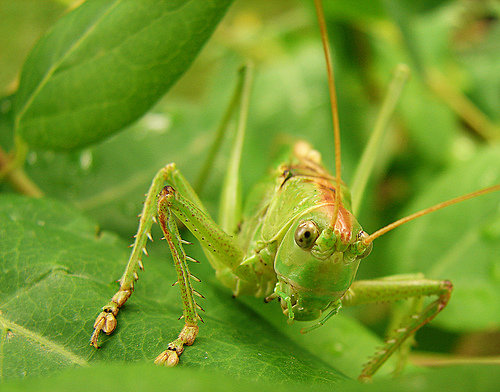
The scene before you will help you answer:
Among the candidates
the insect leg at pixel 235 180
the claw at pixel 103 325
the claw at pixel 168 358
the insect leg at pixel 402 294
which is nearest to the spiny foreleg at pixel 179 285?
the claw at pixel 168 358

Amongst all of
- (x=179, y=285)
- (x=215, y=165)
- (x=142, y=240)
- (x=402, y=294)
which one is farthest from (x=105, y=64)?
(x=402, y=294)

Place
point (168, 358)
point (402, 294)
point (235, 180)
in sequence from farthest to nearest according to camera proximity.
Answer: point (235, 180), point (402, 294), point (168, 358)

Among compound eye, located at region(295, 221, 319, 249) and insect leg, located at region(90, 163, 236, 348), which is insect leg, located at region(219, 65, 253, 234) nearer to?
insect leg, located at region(90, 163, 236, 348)

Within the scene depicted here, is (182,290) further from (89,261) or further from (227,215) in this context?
(227,215)

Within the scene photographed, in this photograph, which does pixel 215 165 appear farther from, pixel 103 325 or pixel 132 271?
pixel 103 325

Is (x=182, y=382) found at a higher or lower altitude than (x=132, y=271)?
higher

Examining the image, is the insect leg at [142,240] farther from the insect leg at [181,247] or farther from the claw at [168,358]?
the claw at [168,358]
